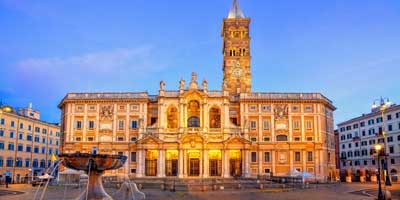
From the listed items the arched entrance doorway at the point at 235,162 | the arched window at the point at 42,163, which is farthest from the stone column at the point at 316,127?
the arched window at the point at 42,163

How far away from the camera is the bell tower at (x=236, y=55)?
268ft

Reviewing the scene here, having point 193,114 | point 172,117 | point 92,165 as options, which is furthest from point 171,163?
point 92,165

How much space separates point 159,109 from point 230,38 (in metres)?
27.5

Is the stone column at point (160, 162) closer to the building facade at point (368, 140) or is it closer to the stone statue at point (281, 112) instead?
the stone statue at point (281, 112)


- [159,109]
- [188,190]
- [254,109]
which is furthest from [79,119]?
[188,190]

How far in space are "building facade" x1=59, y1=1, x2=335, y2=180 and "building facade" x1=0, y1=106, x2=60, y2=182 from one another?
12.3 meters

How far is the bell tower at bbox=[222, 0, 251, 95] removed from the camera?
8156cm

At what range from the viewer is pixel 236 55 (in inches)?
3280

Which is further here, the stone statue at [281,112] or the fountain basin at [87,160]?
the stone statue at [281,112]

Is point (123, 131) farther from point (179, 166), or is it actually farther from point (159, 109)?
point (179, 166)

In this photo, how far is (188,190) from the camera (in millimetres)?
37125

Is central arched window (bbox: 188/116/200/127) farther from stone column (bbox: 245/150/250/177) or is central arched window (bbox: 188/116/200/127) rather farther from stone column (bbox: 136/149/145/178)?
stone column (bbox: 245/150/250/177)

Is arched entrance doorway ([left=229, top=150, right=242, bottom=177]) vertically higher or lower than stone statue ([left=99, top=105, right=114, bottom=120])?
lower

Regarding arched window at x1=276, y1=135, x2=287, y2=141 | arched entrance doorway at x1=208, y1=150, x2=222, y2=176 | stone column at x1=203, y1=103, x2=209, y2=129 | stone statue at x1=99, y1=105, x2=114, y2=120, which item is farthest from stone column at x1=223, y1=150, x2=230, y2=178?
stone statue at x1=99, y1=105, x2=114, y2=120
